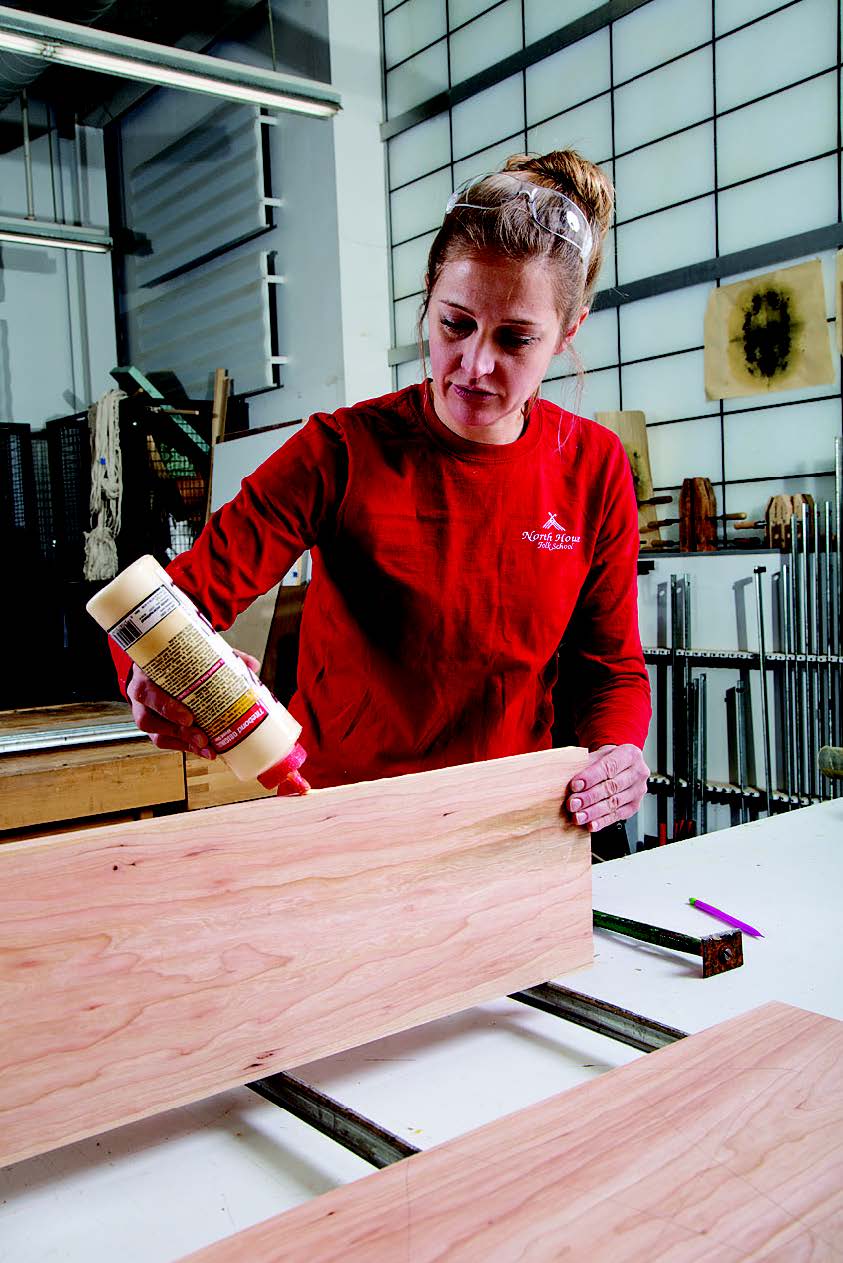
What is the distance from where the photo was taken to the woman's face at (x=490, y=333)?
1.16 m

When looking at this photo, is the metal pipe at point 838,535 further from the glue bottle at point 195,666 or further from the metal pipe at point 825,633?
the glue bottle at point 195,666

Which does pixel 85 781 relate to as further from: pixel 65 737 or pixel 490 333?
pixel 490 333

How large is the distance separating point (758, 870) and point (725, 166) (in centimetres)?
273

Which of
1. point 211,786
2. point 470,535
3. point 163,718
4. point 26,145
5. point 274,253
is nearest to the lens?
point 163,718

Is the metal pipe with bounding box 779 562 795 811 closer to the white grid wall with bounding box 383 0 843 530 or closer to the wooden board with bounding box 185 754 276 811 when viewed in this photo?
the white grid wall with bounding box 383 0 843 530

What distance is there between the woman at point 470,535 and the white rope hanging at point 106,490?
3219 mm

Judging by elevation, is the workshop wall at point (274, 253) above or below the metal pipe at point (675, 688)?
above

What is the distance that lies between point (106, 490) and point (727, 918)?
12.3ft

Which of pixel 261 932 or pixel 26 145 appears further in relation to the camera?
pixel 26 145

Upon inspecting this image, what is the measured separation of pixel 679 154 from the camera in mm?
3520

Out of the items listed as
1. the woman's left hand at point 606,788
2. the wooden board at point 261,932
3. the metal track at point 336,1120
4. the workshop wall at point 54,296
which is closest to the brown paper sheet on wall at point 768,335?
the woman's left hand at point 606,788

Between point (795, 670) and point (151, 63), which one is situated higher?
point (151, 63)

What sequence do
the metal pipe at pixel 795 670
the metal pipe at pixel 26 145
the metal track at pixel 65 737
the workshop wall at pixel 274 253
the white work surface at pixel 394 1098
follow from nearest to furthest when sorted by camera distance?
the white work surface at pixel 394 1098 < the metal track at pixel 65 737 < the metal pipe at pixel 795 670 < the workshop wall at pixel 274 253 < the metal pipe at pixel 26 145

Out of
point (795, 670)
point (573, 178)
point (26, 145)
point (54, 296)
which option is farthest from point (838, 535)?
point (54, 296)
